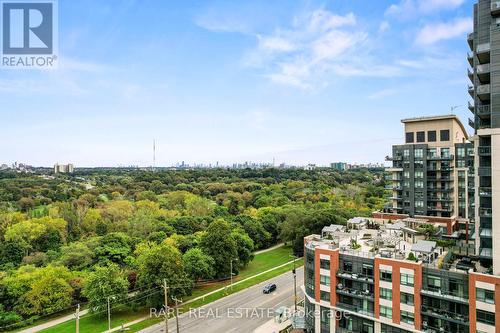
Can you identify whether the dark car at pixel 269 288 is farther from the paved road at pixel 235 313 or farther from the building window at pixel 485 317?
the building window at pixel 485 317

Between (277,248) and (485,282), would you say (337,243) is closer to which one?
(485,282)

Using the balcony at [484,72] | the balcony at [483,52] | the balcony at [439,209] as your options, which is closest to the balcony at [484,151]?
the balcony at [484,72]

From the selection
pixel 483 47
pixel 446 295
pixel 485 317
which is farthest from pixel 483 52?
pixel 485 317

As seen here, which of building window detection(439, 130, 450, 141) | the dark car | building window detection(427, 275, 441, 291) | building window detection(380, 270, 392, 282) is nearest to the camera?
building window detection(427, 275, 441, 291)

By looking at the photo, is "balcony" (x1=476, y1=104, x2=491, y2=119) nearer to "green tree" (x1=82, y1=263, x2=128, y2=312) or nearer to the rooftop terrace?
the rooftop terrace

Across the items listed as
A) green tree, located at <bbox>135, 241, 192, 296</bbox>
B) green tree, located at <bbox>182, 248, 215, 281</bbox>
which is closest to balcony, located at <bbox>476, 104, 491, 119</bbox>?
green tree, located at <bbox>135, 241, 192, 296</bbox>

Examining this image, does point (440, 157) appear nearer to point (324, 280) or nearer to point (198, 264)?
point (324, 280)
